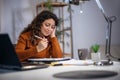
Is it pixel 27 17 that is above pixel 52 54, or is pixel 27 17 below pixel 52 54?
above

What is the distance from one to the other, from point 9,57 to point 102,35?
3928mm

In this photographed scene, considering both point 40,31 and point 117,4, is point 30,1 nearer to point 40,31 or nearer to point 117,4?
point 117,4

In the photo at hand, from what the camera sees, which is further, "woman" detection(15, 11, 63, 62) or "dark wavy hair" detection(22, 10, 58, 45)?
"dark wavy hair" detection(22, 10, 58, 45)

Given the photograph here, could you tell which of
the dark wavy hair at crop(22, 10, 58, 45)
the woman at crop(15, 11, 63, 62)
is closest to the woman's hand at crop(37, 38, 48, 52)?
the woman at crop(15, 11, 63, 62)

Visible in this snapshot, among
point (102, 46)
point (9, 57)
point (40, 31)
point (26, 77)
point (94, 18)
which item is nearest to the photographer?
point (26, 77)

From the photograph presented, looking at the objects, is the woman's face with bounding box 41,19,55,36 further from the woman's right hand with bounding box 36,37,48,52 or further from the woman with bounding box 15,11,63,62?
the woman's right hand with bounding box 36,37,48,52

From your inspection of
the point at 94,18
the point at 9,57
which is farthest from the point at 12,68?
the point at 94,18

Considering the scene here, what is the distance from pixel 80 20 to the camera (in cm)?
511

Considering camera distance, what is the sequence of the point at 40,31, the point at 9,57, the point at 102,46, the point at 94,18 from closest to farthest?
the point at 9,57 < the point at 40,31 < the point at 102,46 < the point at 94,18

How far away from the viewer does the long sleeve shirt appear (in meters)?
1.97

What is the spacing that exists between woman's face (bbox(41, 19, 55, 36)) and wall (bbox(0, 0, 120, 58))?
268cm

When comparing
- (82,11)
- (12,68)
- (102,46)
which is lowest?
(102,46)

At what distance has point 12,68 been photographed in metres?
1.28

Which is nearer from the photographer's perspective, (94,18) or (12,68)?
(12,68)
